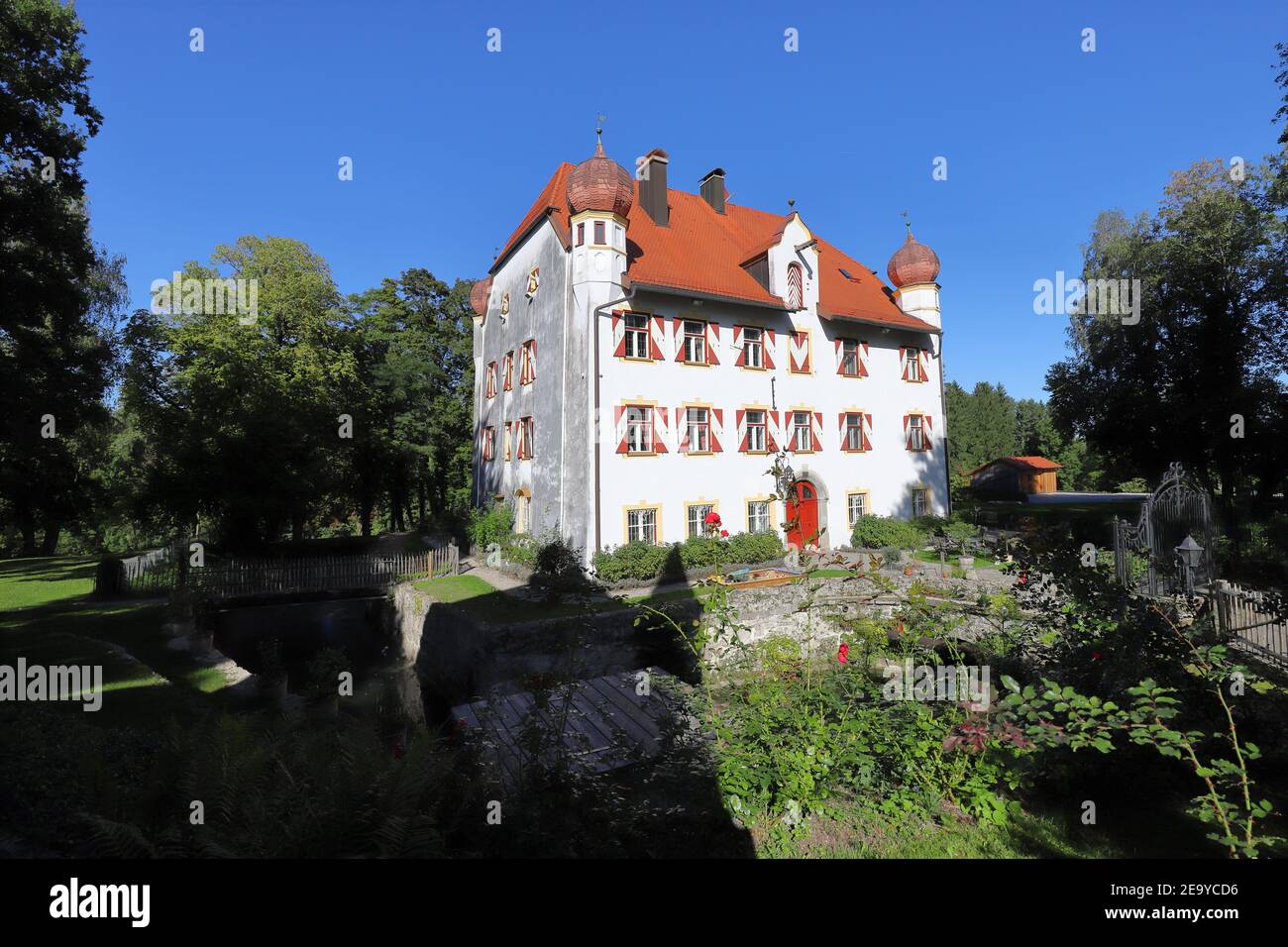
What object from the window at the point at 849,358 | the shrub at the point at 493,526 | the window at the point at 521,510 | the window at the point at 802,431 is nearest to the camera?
the window at the point at 521,510

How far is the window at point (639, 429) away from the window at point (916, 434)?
12157 millimetres

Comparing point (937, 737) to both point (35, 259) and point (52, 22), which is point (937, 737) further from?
point (52, 22)

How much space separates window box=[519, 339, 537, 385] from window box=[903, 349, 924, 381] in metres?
15.0

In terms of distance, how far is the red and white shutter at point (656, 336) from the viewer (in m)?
18.5

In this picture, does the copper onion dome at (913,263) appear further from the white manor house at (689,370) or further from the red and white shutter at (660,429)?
the red and white shutter at (660,429)

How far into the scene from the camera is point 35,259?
14.2 m

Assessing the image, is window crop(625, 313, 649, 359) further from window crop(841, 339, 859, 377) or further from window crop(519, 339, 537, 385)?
window crop(841, 339, 859, 377)

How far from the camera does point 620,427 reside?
58.2 feet

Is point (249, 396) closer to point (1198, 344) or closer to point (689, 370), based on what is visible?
point (689, 370)

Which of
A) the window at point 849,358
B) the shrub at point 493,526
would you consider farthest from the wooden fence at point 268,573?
the window at point 849,358
